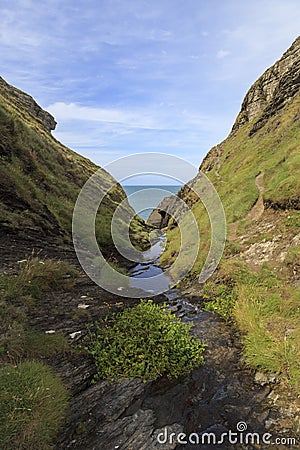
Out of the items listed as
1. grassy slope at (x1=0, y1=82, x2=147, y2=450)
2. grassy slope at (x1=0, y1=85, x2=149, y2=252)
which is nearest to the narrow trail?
grassy slope at (x1=0, y1=82, x2=147, y2=450)

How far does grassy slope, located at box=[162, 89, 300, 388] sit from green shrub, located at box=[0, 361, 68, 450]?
657 centimetres

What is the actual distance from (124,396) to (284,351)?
5418mm

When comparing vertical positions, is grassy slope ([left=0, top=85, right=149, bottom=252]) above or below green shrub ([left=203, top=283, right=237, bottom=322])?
above

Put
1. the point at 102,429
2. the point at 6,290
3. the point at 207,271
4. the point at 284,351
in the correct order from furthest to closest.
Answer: the point at 207,271 < the point at 6,290 < the point at 284,351 < the point at 102,429

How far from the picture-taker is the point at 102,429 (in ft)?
22.4

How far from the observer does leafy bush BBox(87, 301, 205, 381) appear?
9.03 meters

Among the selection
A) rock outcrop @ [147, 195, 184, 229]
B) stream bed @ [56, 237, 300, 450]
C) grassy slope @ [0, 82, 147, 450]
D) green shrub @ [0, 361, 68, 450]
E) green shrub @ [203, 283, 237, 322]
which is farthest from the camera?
rock outcrop @ [147, 195, 184, 229]

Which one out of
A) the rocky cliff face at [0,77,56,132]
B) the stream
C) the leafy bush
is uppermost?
the rocky cliff face at [0,77,56,132]

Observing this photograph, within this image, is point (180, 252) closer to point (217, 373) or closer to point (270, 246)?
point (270, 246)

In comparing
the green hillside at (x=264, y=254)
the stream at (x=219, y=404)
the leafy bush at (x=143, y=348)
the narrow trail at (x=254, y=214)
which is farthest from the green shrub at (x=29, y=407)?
the narrow trail at (x=254, y=214)

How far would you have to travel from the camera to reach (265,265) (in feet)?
51.8

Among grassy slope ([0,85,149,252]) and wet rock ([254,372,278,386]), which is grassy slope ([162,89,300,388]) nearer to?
wet rock ([254,372,278,386])

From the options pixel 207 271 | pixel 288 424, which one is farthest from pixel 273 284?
pixel 288 424

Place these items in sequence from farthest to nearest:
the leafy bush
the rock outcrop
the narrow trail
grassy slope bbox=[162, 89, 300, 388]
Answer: the rock outcrop → the narrow trail → grassy slope bbox=[162, 89, 300, 388] → the leafy bush
